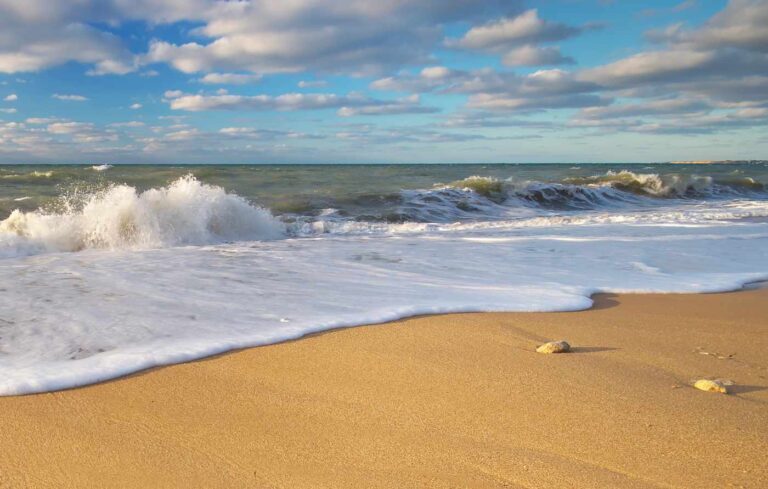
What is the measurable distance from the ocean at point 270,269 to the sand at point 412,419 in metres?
0.44

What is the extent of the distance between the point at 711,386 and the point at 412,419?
1393 millimetres

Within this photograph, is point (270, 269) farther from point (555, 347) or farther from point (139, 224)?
point (555, 347)

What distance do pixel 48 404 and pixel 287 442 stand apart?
1139 mm

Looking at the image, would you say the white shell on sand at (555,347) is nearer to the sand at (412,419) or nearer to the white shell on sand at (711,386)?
the sand at (412,419)

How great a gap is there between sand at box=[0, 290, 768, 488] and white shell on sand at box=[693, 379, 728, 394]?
0.05 meters

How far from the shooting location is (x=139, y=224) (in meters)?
8.12

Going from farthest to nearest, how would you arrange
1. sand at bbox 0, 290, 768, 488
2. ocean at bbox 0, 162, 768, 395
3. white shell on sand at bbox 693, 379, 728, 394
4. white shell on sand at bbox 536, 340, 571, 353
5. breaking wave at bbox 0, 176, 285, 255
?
breaking wave at bbox 0, 176, 285, 255 < ocean at bbox 0, 162, 768, 395 < white shell on sand at bbox 536, 340, 571, 353 < white shell on sand at bbox 693, 379, 728, 394 < sand at bbox 0, 290, 768, 488

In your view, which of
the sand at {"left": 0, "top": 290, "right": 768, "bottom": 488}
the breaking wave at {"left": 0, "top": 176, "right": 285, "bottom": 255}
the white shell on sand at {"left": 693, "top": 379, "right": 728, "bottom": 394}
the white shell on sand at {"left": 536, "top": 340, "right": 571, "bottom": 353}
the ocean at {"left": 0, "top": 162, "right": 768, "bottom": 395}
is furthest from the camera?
the breaking wave at {"left": 0, "top": 176, "right": 285, "bottom": 255}

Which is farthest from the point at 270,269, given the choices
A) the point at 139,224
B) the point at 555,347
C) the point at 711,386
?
the point at 711,386

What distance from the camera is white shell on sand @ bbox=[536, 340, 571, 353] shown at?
3.18 metres

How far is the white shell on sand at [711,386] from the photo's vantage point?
2.59 meters

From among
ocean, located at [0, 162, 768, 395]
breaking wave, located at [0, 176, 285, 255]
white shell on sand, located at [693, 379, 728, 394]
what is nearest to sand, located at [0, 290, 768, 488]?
white shell on sand, located at [693, 379, 728, 394]

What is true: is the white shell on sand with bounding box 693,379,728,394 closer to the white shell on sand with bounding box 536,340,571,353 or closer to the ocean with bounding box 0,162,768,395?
the white shell on sand with bounding box 536,340,571,353

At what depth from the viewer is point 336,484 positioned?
5.99 feet
